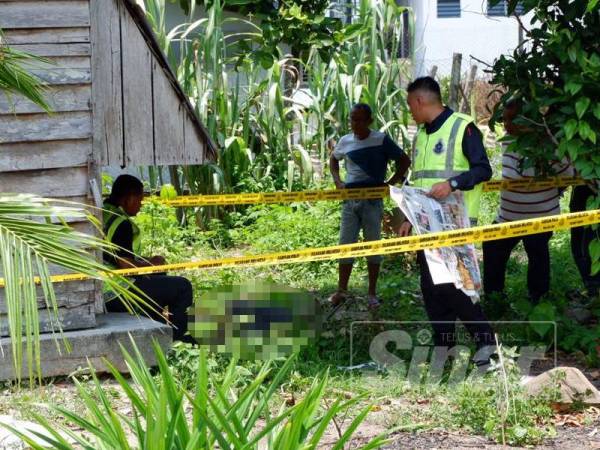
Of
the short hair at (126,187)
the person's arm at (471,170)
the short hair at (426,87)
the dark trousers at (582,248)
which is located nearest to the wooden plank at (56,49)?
the short hair at (126,187)

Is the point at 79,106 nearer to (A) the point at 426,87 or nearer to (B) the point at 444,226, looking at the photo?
(A) the point at 426,87

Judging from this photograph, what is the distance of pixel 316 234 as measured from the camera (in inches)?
429

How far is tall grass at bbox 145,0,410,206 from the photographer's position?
1122 cm

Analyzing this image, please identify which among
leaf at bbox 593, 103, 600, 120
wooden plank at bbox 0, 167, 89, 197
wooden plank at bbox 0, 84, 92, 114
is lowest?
wooden plank at bbox 0, 167, 89, 197

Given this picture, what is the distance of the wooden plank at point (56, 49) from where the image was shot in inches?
249

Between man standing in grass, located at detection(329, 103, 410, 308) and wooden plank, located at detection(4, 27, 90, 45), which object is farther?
man standing in grass, located at detection(329, 103, 410, 308)

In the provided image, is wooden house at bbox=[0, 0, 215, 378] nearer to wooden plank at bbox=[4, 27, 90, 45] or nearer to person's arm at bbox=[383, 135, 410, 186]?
wooden plank at bbox=[4, 27, 90, 45]

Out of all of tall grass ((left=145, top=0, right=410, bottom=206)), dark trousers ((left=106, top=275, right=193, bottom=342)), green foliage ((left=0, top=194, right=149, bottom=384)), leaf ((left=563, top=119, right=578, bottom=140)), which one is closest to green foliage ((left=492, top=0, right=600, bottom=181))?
leaf ((left=563, top=119, right=578, bottom=140))

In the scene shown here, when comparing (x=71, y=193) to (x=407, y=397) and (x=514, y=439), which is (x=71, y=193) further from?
(x=514, y=439)

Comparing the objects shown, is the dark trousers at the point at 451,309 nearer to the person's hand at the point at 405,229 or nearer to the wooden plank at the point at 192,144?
the person's hand at the point at 405,229

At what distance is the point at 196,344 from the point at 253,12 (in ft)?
7.48

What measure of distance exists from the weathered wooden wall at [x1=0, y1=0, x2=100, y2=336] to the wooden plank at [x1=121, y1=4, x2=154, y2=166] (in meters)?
0.30

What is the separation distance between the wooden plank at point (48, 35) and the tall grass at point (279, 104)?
14.7 feet

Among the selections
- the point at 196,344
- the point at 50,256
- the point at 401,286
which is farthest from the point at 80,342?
the point at 401,286
